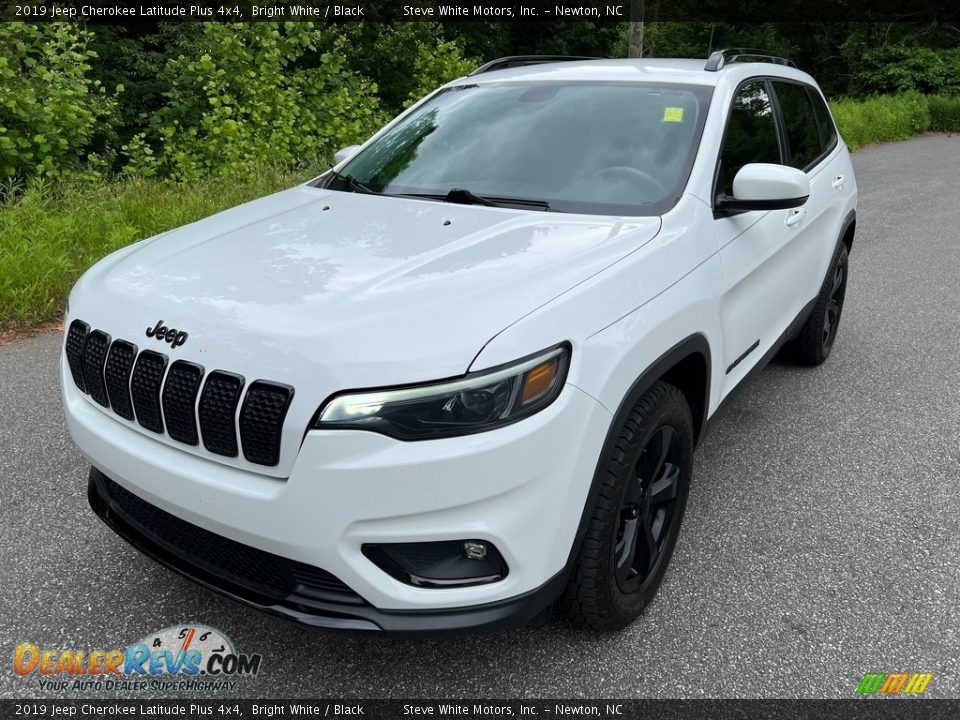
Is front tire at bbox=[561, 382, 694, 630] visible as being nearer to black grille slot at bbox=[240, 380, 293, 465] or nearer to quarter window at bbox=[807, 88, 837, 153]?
black grille slot at bbox=[240, 380, 293, 465]

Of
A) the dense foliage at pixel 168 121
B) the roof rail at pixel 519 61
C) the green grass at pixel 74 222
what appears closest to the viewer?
the roof rail at pixel 519 61

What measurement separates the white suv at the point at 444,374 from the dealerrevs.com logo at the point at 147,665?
38 centimetres

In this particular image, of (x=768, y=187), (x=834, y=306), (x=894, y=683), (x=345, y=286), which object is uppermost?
(x=768, y=187)

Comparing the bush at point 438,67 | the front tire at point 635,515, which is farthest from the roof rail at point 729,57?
the bush at point 438,67

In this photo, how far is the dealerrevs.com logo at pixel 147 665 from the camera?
2332 millimetres

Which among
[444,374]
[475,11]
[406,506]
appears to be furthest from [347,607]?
[475,11]

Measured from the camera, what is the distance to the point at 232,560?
215 cm

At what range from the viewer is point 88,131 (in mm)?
8180

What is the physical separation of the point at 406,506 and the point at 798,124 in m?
3.32

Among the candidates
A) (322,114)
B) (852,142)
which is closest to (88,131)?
(322,114)

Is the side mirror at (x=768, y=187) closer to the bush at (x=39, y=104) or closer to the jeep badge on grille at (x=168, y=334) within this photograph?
the jeep badge on grille at (x=168, y=334)

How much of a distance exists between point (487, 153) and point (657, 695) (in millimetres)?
2105

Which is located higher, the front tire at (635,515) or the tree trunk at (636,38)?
the tree trunk at (636,38)

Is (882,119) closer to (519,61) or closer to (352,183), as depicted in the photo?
(519,61)
